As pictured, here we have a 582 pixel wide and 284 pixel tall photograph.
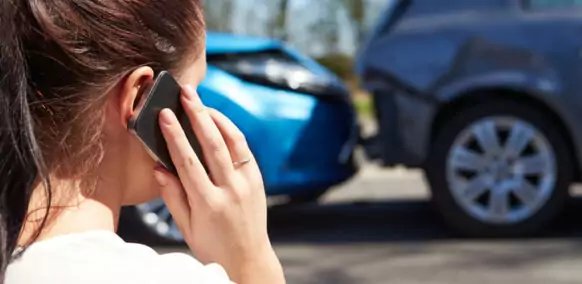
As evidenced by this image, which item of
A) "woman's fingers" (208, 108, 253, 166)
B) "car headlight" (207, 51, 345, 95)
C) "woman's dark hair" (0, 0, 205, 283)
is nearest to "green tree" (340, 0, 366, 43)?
"car headlight" (207, 51, 345, 95)

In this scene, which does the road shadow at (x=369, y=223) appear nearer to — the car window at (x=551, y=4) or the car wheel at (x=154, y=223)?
the car wheel at (x=154, y=223)

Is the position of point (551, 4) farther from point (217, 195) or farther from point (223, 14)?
point (223, 14)

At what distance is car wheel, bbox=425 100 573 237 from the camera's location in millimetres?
5055

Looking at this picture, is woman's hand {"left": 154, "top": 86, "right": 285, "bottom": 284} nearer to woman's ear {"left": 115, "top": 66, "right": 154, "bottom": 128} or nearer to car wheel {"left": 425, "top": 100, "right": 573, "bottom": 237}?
woman's ear {"left": 115, "top": 66, "right": 154, "bottom": 128}

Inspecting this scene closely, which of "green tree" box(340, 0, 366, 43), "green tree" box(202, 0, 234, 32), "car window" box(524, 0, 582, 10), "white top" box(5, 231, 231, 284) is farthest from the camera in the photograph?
"green tree" box(340, 0, 366, 43)

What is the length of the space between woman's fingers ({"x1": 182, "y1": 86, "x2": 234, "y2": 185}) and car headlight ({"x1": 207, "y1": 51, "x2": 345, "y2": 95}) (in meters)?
3.84

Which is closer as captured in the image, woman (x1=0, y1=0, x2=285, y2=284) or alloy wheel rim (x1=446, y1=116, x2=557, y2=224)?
woman (x1=0, y1=0, x2=285, y2=284)

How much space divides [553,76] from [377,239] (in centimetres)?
125

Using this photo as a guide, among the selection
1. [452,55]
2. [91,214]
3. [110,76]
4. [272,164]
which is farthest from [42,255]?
[452,55]

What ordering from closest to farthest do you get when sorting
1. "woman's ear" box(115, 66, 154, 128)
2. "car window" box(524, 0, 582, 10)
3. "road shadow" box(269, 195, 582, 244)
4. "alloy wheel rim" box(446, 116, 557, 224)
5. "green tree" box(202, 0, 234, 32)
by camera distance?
"woman's ear" box(115, 66, 154, 128), "alloy wheel rim" box(446, 116, 557, 224), "car window" box(524, 0, 582, 10), "road shadow" box(269, 195, 582, 244), "green tree" box(202, 0, 234, 32)

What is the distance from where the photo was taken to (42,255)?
1051 mm

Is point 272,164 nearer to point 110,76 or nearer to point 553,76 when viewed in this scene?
point 553,76

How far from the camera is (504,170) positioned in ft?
16.6

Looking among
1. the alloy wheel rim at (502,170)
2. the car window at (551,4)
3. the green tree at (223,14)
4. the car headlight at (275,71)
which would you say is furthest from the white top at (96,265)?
the green tree at (223,14)
